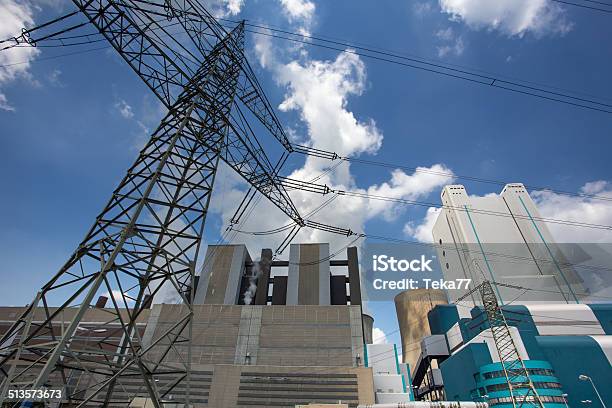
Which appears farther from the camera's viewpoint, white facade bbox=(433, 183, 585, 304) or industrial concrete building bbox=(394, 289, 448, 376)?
industrial concrete building bbox=(394, 289, 448, 376)

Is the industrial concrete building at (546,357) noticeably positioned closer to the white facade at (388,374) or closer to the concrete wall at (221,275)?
the white facade at (388,374)

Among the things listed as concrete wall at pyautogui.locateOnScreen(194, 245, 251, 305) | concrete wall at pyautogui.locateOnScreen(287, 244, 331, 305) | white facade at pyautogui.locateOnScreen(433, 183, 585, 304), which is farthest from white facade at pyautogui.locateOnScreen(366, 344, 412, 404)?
concrete wall at pyautogui.locateOnScreen(194, 245, 251, 305)

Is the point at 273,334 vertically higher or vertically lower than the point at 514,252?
lower

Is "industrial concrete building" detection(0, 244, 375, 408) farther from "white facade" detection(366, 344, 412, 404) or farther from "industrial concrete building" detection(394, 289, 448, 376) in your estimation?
"industrial concrete building" detection(394, 289, 448, 376)

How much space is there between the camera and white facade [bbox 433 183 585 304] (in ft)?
212

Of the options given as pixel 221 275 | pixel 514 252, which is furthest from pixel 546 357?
pixel 221 275

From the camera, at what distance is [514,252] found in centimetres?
6644

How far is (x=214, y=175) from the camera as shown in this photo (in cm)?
1288

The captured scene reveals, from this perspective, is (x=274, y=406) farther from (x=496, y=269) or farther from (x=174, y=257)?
(x=496, y=269)

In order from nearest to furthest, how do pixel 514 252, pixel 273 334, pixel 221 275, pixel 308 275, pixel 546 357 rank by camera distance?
pixel 546 357 → pixel 273 334 → pixel 308 275 → pixel 221 275 → pixel 514 252

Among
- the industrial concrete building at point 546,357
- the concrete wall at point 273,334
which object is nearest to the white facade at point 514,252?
the industrial concrete building at point 546,357

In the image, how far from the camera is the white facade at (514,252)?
212ft

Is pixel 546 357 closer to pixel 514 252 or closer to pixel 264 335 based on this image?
pixel 514 252

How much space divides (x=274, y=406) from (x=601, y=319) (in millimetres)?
55620
